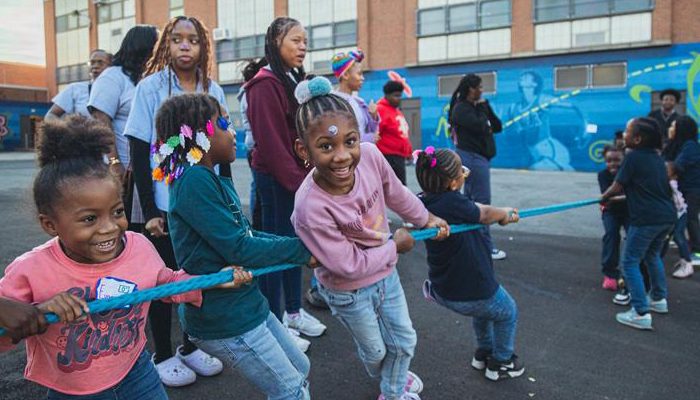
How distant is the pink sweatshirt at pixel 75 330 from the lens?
161 cm

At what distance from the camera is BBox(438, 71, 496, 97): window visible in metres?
20.7

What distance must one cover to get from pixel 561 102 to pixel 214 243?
19.8 metres

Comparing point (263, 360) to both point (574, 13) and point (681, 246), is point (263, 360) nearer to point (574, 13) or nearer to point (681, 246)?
point (681, 246)

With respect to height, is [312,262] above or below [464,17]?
below

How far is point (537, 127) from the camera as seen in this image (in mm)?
20125

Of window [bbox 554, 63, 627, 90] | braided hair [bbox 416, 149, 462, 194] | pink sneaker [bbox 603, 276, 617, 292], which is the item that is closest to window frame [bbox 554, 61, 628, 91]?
window [bbox 554, 63, 627, 90]

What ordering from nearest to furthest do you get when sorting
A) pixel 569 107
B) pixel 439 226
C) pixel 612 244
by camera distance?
1. pixel 439 226
2. pixel 612 244
3. pixel 569 107

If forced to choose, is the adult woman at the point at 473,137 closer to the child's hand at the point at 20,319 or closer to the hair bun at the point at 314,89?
the hair bun at the point at 314,89

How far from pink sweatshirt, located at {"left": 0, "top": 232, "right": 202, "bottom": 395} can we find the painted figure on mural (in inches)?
784

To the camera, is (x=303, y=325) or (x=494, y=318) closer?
(x=494, y=318)

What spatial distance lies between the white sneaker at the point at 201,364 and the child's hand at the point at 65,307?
1.53 meters

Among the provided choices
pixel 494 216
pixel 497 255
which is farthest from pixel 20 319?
pixel 497 255

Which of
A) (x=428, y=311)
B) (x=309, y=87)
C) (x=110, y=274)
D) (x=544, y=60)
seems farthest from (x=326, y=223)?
(x=544, y=60)

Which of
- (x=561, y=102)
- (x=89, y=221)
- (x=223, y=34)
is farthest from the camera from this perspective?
(x=223, y=34)
